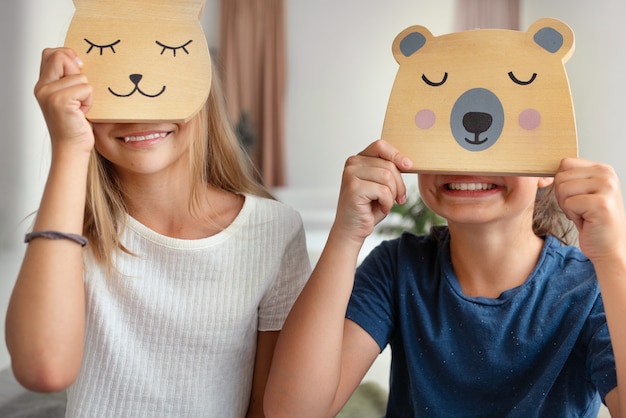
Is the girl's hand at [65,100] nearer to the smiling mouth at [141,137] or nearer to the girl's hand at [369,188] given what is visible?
the smiling mouth at [141,137]

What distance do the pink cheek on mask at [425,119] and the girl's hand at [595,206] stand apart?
0.19 m

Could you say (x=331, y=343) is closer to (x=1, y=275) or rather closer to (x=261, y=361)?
(x=261, y=361)

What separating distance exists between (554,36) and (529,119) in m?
0.12

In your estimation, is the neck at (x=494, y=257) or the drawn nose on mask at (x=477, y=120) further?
the neck at (x=494, y=257)

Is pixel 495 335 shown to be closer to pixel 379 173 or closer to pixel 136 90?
pixel 379 173

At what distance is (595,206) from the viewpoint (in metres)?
0.84

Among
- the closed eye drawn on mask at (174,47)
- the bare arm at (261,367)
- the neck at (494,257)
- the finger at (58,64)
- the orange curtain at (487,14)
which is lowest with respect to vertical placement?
the bare arm at (261,367)

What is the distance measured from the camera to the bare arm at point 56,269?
912 mm

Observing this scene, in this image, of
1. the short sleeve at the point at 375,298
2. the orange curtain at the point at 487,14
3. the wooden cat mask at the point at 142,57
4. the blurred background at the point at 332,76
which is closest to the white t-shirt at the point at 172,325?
the short sleeve at the point at 375,298

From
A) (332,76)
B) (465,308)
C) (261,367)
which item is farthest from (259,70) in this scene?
(465,308)

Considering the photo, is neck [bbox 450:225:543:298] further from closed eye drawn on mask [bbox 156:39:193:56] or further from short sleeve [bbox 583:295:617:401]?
closed eye drawn on mask [bbox 156:39:193:56]

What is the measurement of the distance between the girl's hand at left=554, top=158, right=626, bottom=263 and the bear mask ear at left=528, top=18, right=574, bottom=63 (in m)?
0.16

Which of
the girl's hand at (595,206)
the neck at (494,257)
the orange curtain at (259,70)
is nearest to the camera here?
the girl's hand at (595,206)

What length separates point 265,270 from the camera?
116cm
